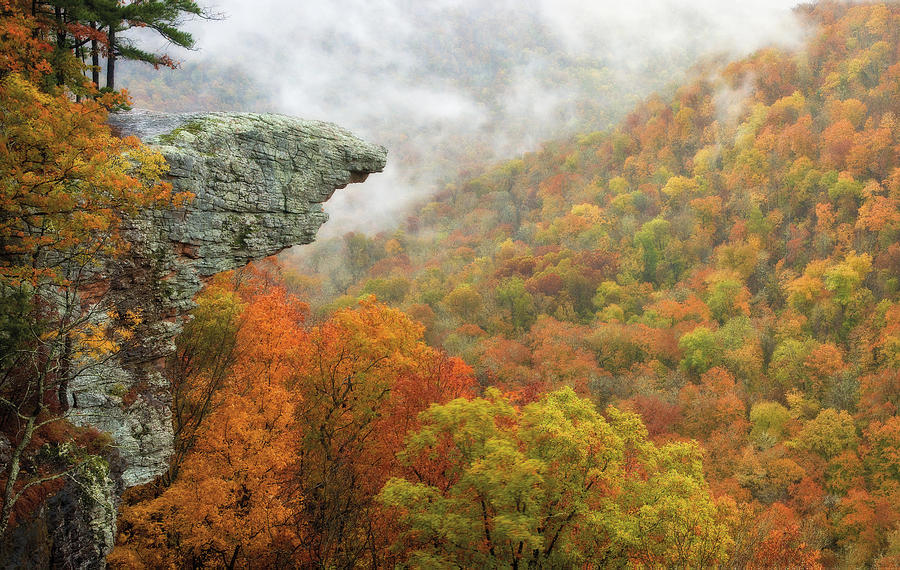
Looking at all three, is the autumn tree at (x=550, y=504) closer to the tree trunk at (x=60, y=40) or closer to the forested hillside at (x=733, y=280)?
the forested hillside at (x=733, y=280)

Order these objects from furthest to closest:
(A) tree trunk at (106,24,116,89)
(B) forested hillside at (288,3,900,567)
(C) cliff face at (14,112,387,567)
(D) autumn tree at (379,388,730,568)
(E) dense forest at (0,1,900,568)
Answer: (B) forested hillside at (288,3,900,567)
(A) tree trunk at (106,24,116,89)
(D) autumn tree at (379,388,730,568)
(E) dense forest at (0,1,900,568)
(C) cliff face at (14,112,387,567)

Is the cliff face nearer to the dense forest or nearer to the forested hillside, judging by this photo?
the dense forest

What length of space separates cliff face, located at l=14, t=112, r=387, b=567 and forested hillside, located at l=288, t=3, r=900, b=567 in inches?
377

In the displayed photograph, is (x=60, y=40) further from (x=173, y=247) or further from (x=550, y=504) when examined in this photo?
(x=550, y=504)

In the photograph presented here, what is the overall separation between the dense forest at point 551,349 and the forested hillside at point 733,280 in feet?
1.07

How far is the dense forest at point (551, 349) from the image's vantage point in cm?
1239

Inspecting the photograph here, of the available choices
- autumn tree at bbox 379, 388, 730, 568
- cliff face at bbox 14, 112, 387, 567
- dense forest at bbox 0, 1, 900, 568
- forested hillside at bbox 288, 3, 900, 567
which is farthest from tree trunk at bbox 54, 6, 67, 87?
forested hillside at bbox 288, 3, 900, 567

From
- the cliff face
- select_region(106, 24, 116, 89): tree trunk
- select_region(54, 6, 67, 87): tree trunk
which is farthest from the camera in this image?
select_region(106, 24, 116, 89): tree trunk

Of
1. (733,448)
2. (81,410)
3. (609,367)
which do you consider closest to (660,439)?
(733,448)

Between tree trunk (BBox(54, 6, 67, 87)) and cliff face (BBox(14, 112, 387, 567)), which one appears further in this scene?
tree trunk (BBox(54, 6, 67, 87))

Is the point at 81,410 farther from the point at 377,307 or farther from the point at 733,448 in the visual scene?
the point at 733,448

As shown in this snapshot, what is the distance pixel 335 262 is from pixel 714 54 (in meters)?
81.7

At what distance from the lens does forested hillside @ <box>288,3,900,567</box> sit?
38625 millimetres

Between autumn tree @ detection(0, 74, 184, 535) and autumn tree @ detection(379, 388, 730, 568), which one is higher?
autumn tree @ detection(0, 74, 184, 535)
